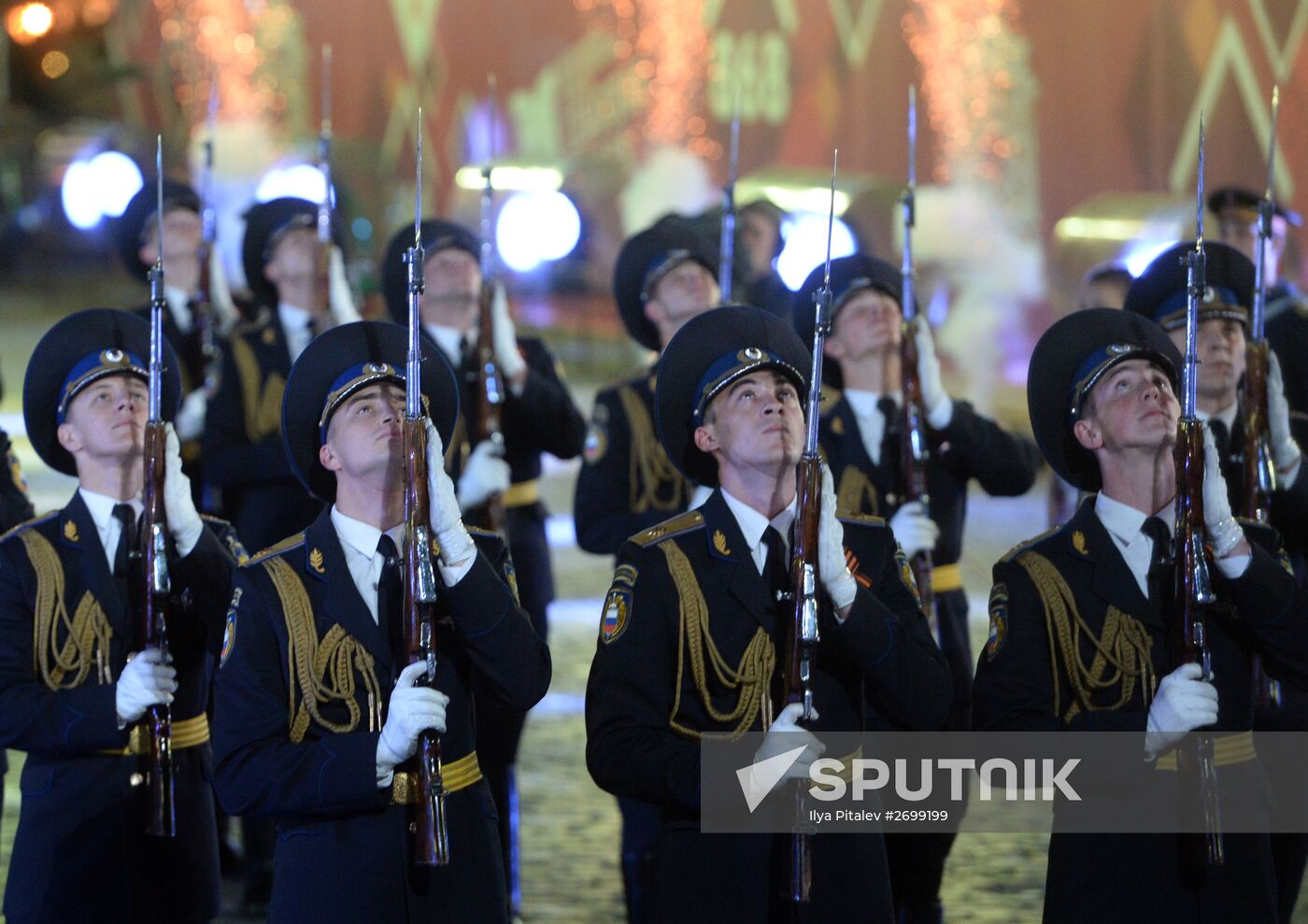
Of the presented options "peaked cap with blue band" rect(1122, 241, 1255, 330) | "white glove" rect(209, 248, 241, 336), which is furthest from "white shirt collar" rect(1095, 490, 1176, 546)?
"white glove" rect(209, 248, 241, 336)

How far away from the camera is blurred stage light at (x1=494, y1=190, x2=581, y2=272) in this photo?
61.2 ft

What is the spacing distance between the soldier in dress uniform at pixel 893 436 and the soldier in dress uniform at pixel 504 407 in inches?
44.5

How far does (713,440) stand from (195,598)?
1.22 metres

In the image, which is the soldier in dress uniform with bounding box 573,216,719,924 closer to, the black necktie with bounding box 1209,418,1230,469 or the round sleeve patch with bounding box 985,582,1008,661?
the black necktie with bounding box 1209,418,1230,469

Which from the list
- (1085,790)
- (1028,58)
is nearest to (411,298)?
(1085,790)

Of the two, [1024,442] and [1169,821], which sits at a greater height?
[1024,442]

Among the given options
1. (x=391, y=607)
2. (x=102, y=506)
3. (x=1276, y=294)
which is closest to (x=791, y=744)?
(x=391, y=607)

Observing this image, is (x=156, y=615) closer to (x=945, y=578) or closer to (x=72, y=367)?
(x=72, y=367)

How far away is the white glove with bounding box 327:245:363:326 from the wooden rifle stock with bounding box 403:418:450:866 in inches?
115

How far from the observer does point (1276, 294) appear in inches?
245

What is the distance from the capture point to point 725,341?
3746 millimetres

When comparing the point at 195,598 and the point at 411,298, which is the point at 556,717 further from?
the point at 411,298

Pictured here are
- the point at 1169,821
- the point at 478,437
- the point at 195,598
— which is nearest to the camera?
the point at 1169,821

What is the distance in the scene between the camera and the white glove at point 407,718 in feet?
10.6
